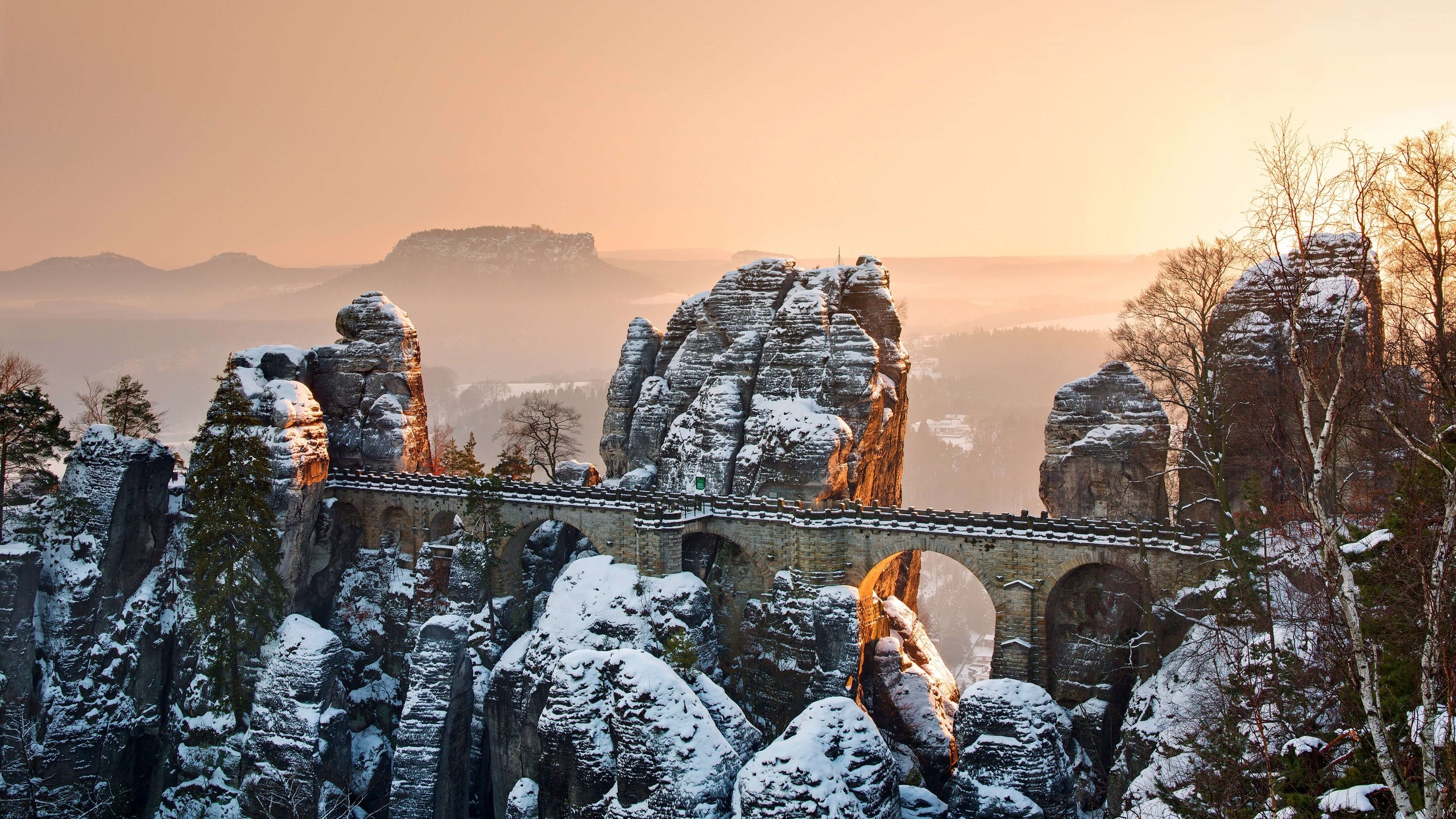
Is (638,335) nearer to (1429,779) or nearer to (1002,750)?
(1002,750)

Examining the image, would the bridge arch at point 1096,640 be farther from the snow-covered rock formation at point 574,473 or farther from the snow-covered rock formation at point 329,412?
the snow-covered rock formation at point 329,412

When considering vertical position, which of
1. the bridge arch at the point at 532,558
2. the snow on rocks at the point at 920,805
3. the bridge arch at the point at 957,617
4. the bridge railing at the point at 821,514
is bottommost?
the bridge arch at the point at 957,617

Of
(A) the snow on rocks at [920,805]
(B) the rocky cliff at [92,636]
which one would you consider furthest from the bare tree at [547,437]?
(A) the snow on rocks at [920,805]

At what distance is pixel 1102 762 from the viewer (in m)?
35.8

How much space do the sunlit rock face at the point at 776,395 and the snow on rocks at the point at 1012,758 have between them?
11.4m

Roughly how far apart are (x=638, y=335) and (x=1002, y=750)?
30.6m

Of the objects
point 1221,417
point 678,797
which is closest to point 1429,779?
point 678,797

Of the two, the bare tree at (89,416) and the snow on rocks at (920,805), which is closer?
the snow on rocks at (920,805)

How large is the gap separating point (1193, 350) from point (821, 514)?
1487 cm

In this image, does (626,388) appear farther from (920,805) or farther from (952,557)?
(920,805)

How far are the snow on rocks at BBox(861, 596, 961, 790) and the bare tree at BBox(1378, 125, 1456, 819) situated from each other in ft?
67.9

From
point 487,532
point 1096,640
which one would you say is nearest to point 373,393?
point 487,532

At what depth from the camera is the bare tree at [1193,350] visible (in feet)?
117

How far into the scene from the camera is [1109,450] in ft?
127
